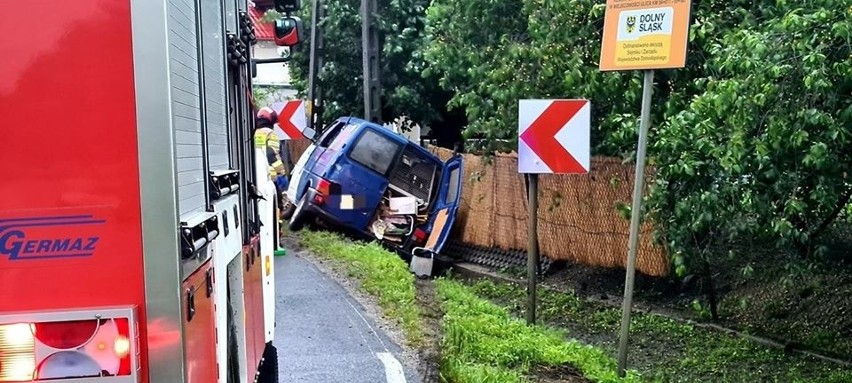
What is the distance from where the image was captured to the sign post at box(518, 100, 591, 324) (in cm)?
720

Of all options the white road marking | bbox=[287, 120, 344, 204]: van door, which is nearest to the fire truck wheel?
bbox=[287, 120, 344, 204]: van door

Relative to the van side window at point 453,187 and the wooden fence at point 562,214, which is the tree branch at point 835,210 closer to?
the wooden fence at point 562,214

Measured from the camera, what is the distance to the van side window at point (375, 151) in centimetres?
1560

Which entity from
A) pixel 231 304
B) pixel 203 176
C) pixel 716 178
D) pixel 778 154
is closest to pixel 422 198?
pixel 716 178

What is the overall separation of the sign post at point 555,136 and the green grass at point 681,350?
1.93 m

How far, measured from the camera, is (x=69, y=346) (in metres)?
2.41

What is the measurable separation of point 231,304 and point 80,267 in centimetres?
176

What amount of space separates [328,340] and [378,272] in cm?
322

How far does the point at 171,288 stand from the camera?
244 centimetres

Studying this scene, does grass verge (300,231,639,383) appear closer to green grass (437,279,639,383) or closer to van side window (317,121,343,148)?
green grass (437,279,639,383)

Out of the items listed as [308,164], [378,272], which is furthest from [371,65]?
[378,272]

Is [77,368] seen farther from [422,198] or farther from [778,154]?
[422,198]

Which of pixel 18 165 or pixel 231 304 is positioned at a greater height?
pixel 18 165

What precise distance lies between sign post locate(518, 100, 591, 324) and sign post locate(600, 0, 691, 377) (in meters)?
0.93
